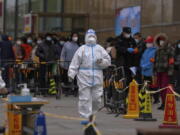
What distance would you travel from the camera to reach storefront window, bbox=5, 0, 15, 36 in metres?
43.6

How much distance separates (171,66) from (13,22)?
27.4 metres

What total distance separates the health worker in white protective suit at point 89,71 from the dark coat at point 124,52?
3.51 meters

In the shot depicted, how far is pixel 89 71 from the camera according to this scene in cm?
1323

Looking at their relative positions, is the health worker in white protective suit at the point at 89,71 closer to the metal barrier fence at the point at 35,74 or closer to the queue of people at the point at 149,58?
the queue of people at the point at 149,58

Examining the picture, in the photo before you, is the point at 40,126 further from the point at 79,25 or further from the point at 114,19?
the point at 79,25

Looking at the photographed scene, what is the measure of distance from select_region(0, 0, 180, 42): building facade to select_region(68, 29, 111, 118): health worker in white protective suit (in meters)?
11.3

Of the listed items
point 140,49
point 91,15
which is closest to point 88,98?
point 140,49

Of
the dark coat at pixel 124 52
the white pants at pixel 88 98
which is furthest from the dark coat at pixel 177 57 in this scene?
the white pants at pixel 88 98

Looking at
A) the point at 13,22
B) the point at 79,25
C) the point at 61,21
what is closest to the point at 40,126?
the point at 79,25

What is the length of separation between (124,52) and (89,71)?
3864 millimetres

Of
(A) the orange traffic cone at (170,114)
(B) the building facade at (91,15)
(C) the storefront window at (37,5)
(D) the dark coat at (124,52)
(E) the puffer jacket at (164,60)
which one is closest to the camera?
(A) the orange traffic cone at (170,114)

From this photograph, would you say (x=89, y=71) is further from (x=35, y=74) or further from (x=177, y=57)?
(x=35, y=74)

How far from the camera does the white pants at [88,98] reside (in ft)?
43.7

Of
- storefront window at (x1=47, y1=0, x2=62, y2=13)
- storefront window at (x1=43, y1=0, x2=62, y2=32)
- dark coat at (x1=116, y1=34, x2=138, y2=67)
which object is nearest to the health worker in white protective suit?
dark coat at (x1=116, y1=34, x2=138, y2=67)
